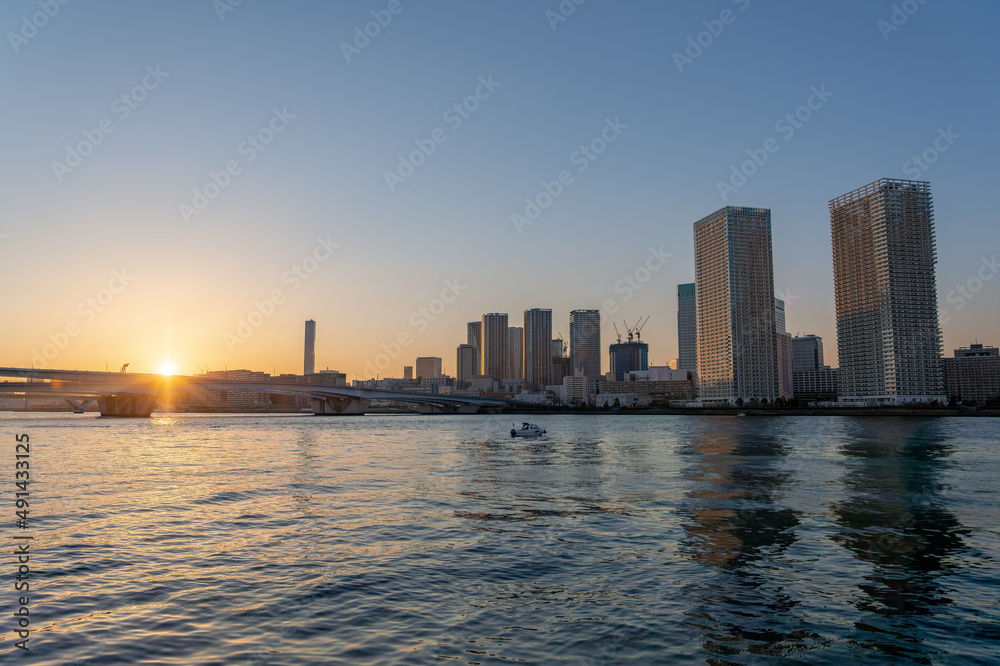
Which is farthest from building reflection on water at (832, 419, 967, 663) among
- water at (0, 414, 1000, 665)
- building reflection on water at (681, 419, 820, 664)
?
building reflection on water at (681, 419, 820, 664)

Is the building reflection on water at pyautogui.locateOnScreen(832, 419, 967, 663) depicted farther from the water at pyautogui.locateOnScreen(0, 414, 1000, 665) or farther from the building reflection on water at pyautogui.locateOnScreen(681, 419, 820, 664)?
the building reflection on water at pyautogui.locateOnScreen(681, 419, 820, 664)

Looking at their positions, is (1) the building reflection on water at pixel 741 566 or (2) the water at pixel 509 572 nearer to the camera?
(2) the water at pixel 509 572

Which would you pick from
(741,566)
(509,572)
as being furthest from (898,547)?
(509,572)

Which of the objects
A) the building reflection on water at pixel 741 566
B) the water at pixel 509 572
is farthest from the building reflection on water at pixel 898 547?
the building reflection on water at pixel 741 566

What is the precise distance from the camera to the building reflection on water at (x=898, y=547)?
15.4 metres

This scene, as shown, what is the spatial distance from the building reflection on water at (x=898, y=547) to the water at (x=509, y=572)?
0.40 feet

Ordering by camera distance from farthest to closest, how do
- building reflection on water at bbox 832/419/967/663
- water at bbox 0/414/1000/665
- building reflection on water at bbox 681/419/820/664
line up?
1. building reflection on water at bbox 832/419/967/663
2. building reflection on water at bbox 681/419/820/664
3. water at bbox 0/414/1000/665

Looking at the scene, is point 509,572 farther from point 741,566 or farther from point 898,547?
point 898,547

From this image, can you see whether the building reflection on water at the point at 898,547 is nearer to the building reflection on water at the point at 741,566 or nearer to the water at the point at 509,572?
the water at the point at 509,572

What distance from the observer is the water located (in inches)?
562

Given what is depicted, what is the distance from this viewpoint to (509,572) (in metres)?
20.5

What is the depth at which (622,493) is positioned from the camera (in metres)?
39.8

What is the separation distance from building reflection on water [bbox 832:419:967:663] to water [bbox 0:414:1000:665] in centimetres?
12

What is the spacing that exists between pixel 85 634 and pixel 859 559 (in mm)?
23151
